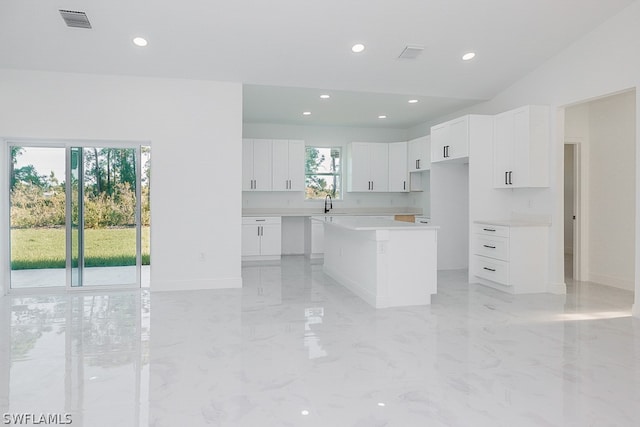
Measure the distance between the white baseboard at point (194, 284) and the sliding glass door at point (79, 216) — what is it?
375 millimetres

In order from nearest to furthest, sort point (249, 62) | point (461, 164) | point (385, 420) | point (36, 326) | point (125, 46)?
1. point (385, 420)
2. point (36, 326)
3. point (125, 46)
4. point (249, 62)
5. point (461, 164)

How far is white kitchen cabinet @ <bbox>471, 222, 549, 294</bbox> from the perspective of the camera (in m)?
5.29

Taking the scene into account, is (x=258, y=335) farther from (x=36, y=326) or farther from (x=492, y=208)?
(x=492, y=208)

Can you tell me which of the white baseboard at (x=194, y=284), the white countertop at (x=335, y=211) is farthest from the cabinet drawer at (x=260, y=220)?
the white baseboard at (x=194, y=284)

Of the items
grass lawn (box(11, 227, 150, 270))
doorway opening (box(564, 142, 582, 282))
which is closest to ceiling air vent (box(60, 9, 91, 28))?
grass lawn (box(11, 227, 150, 270))

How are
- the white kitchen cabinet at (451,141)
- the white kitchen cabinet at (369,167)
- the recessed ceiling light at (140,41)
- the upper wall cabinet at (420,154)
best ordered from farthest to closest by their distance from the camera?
the white kitchen cabinet at (369,167), the upper wall cabinet at (420,154), the white kitchen cabinet at (451,141), the recessed ceiling light at (140,41)

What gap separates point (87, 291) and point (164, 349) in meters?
2.69

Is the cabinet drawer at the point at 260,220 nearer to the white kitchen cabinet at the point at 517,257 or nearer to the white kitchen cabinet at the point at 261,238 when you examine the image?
the white kitchen cabinet at the point at 261,238

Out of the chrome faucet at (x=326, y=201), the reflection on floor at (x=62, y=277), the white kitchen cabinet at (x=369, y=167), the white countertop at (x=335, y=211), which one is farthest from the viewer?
the chrome faucet at (x=326, y=201)

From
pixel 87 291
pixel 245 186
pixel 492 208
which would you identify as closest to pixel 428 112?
pixel 492 208

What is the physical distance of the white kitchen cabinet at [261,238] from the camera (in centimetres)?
777

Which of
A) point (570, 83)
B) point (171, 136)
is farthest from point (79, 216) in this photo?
point (570, 83)

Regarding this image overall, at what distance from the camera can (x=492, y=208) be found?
605cm

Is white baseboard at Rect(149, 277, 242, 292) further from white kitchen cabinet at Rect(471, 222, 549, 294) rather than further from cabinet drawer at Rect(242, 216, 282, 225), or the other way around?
white kitchen cabinet at Rect(471, 222, 549, 294)
